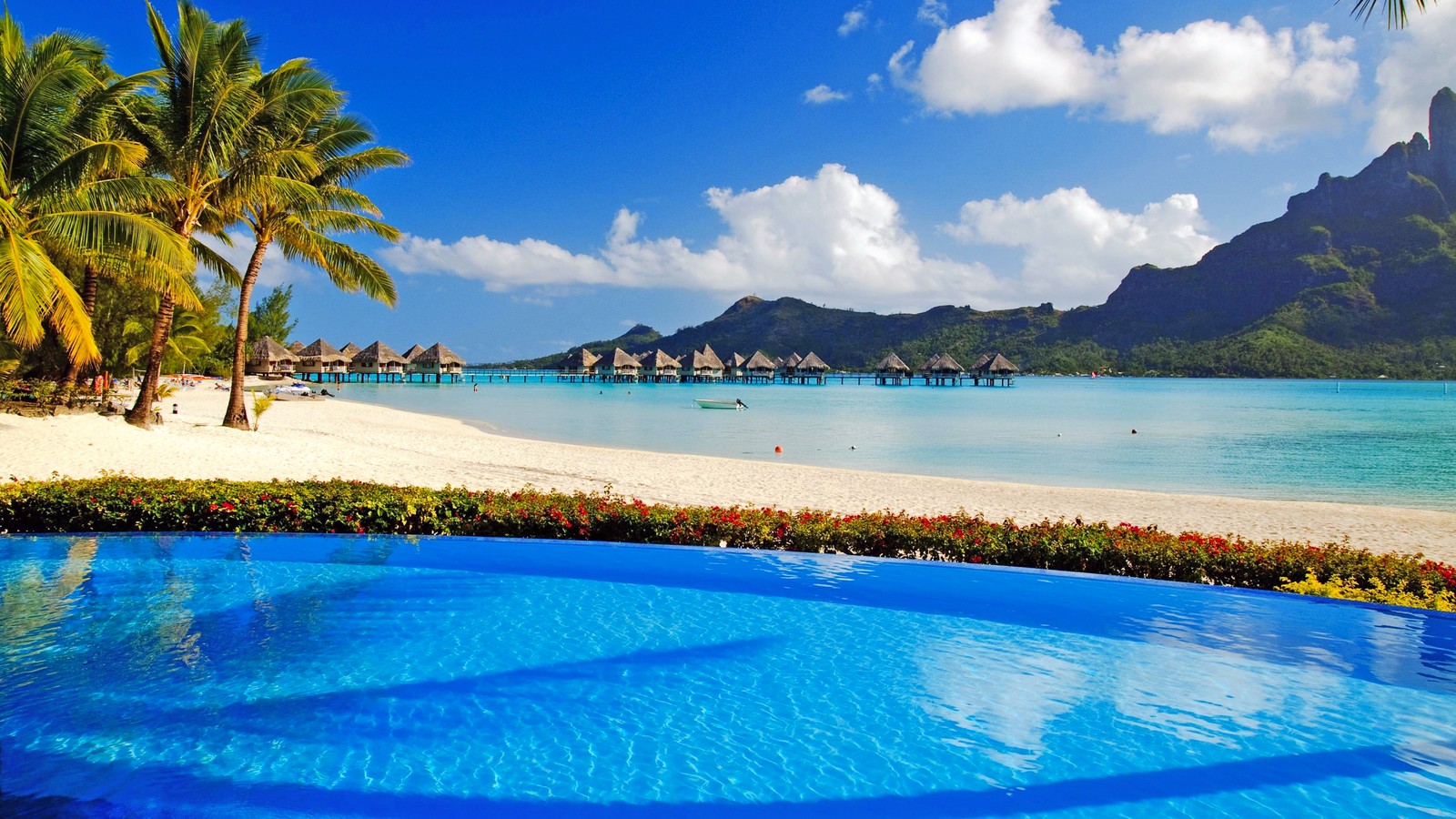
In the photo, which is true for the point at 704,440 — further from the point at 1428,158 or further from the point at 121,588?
the point at 1428,158

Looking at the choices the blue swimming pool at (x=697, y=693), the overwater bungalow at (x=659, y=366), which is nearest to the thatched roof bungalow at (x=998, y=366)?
the overwater bungalow at (x=659, y=366)

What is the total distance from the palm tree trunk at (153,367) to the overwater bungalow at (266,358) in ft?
140

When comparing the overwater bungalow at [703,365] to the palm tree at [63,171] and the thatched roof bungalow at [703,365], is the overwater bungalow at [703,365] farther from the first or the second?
the palm tree at [63,171]

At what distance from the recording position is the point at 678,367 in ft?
281

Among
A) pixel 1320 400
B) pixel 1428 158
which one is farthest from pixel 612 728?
pixel 1428 158

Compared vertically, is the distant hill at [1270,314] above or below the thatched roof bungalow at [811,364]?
above

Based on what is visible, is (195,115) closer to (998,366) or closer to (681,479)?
(681,479)

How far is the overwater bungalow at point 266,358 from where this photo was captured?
52.3m

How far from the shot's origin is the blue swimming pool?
3.64 metres

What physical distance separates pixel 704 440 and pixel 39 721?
21207 mm

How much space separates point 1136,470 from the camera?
1877 centimetres

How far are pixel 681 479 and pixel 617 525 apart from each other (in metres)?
6.37

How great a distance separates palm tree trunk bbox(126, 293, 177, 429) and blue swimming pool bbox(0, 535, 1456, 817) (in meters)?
8.29

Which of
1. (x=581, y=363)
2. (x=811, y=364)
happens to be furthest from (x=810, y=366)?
(x=581, y=363)
